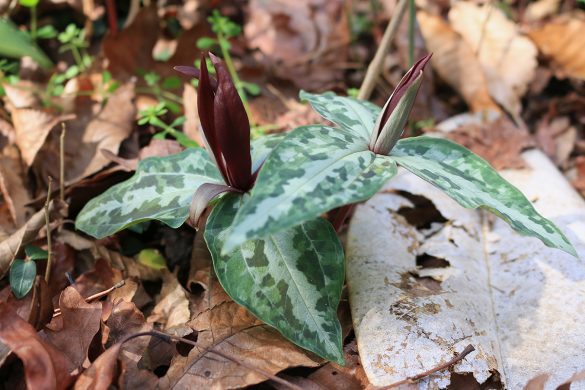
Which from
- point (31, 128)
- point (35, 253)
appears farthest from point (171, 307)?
point (31, 128)

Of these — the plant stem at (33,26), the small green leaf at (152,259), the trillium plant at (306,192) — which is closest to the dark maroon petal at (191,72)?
the trillium plant at (306,192)

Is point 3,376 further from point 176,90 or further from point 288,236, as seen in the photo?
point 176,90

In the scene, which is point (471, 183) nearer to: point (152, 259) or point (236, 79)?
point (152, 259)

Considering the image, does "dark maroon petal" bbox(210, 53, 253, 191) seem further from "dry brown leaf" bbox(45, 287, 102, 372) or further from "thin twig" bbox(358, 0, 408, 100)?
"thin twig" bbox(358, 0, 408, 100)

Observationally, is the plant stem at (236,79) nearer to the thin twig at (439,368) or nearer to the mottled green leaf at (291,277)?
the mottled green leaf at (291,277)

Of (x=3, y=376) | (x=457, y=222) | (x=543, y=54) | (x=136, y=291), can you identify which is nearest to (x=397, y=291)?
(x=457, y=222)

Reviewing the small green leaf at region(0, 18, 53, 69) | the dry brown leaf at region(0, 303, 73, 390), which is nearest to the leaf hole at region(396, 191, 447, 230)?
the dry brown leaf at region(0, 303, 73, 390)
